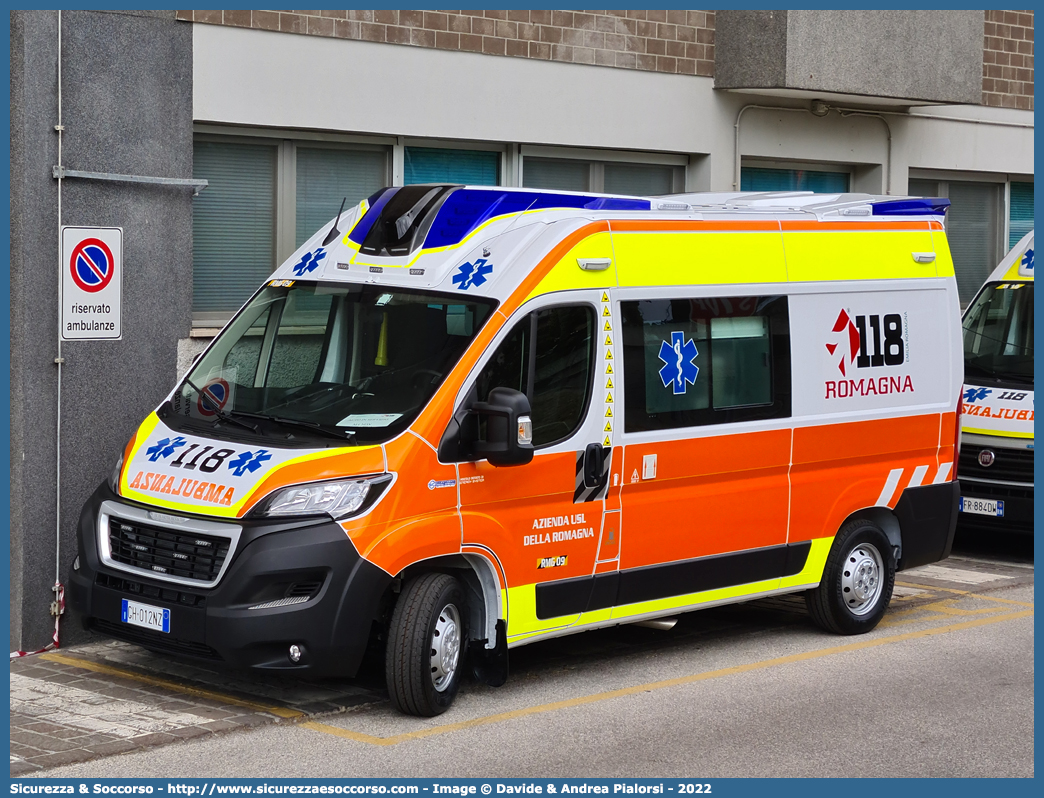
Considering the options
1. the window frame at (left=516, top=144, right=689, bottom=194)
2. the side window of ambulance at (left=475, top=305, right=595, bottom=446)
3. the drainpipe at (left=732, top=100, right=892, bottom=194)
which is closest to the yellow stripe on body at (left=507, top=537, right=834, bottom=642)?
the side window of ambulance at (left=475, top=305, right=595, bottom=446)

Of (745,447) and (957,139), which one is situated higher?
(957,139)

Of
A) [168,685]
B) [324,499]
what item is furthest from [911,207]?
[168,685]

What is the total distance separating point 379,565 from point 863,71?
9.79 metres

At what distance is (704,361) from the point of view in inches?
356

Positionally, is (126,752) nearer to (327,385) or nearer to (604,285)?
(327,385)

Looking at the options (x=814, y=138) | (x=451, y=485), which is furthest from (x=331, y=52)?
(x=814, y=138)

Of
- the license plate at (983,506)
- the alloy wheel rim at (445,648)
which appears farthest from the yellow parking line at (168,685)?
the license plate at (983,506)

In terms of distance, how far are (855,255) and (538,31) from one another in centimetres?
430

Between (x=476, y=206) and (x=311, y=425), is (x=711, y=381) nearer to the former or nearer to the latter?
(x=476, y=206)

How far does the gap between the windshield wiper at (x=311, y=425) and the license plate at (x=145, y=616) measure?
3.72 ft

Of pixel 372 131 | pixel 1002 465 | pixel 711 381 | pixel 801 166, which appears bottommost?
pixel 1002 465

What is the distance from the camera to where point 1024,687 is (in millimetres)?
8789

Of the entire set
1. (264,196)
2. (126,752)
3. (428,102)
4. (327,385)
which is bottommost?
(126,752)

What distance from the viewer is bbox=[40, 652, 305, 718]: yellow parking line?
26.4 ft
